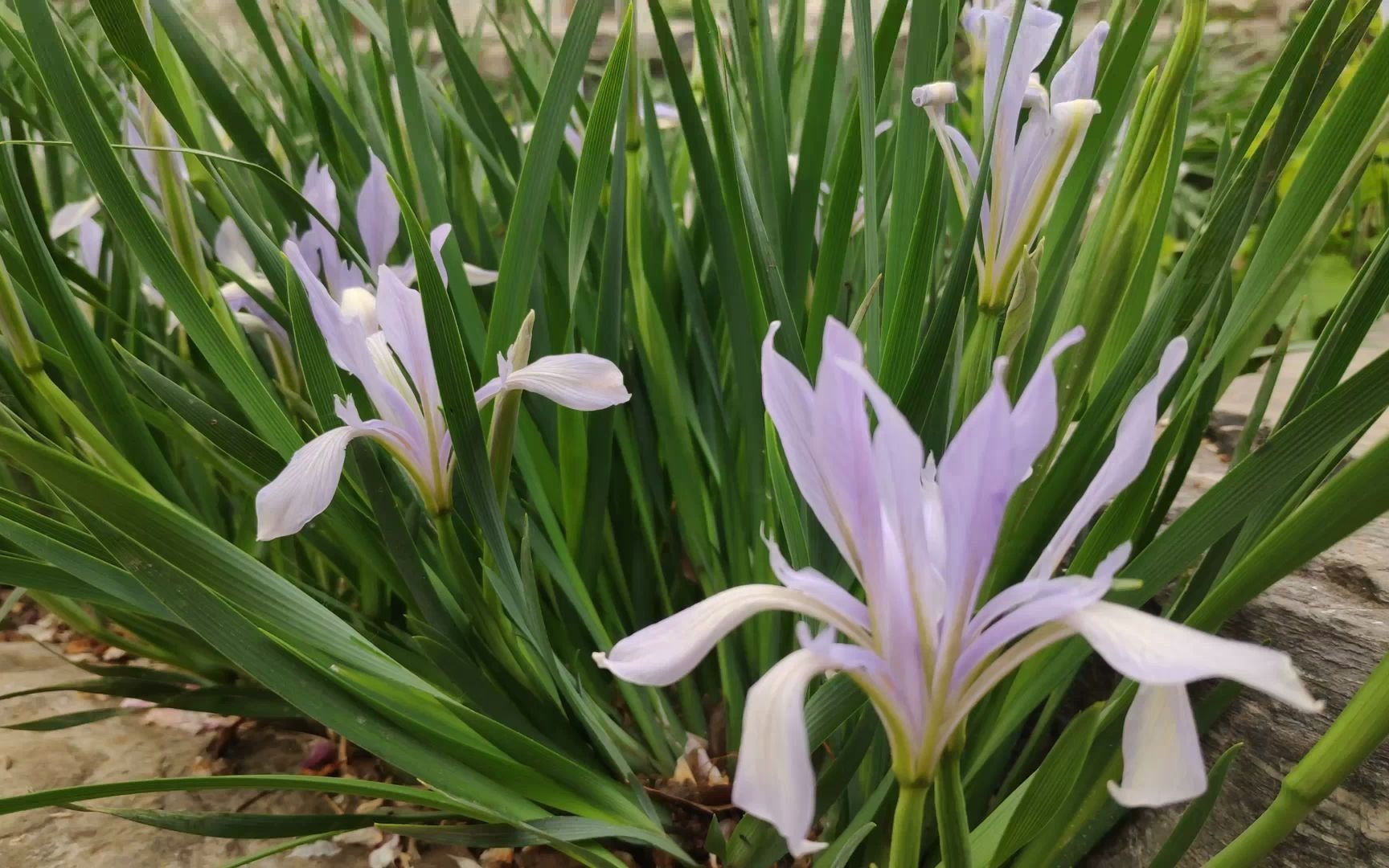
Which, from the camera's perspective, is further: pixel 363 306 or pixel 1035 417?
pixel 363 306

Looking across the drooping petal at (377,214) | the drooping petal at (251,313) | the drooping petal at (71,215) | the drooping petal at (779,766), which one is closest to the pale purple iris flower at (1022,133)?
the drooping petal at (779,766)

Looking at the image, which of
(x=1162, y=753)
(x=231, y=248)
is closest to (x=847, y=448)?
(x=1162, y=753)

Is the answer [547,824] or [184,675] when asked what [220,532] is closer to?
[184,675]

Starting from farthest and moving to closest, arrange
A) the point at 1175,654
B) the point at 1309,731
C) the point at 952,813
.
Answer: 1. the point at 1309,731
2. the point at 952,813
3. the point at 1175,654

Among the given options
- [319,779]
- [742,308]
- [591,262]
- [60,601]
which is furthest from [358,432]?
[60,601]

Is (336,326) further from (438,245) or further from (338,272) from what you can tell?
(338,272)

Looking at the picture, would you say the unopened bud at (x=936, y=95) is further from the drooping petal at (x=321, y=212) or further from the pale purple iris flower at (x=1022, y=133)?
the drooping petal at (x=321, y=212)

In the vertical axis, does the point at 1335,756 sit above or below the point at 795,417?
below

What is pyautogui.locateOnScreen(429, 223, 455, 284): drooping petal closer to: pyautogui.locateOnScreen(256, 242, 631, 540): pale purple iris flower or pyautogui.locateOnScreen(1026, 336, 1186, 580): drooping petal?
pyautogui.locateOnScreen(256, 242, 631, 540): pale purple iris flower
